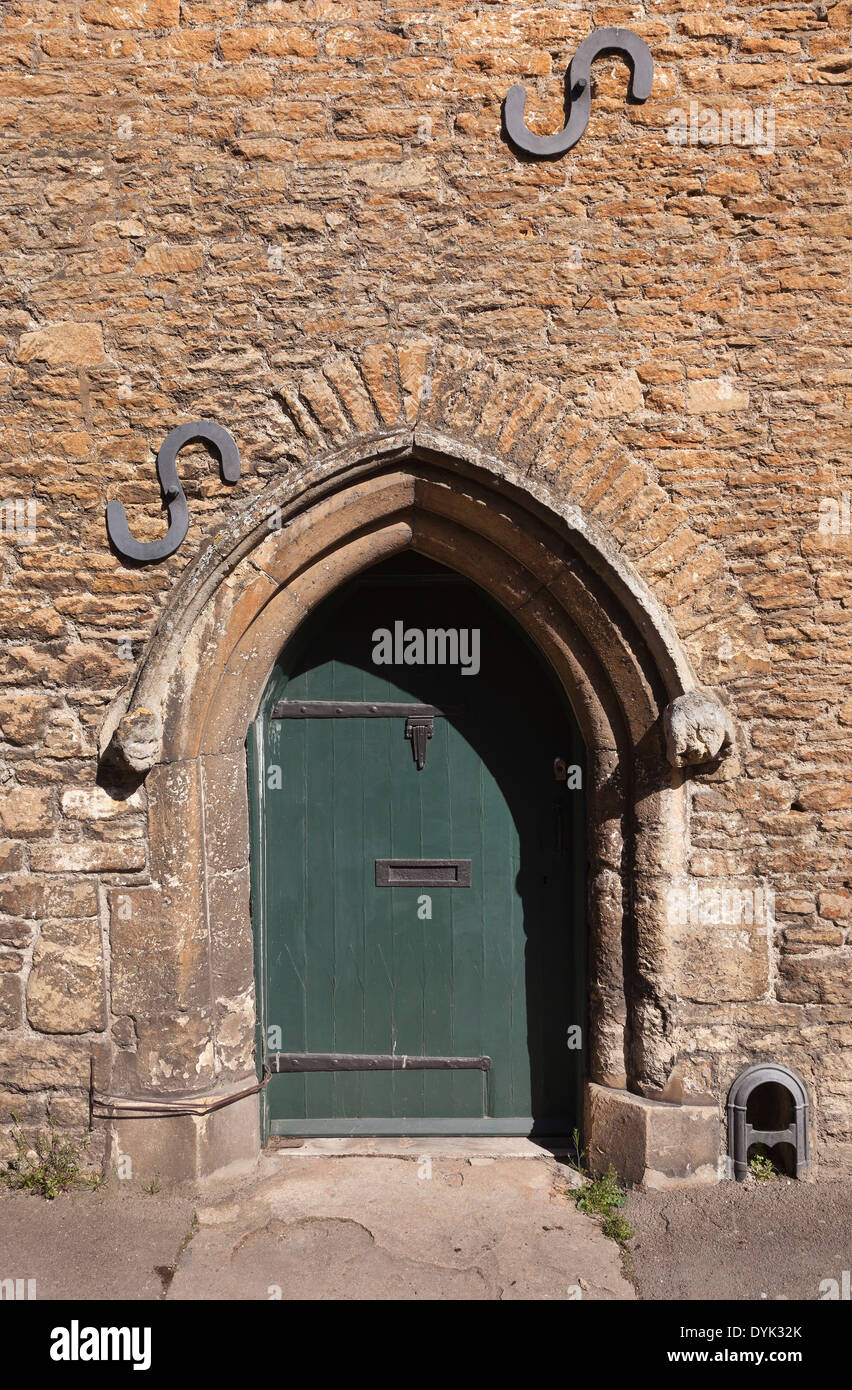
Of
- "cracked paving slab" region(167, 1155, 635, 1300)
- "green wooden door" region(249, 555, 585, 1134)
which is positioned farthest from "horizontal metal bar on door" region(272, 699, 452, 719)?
"cracked paving slab" region(167, 1155, 635, 1300)

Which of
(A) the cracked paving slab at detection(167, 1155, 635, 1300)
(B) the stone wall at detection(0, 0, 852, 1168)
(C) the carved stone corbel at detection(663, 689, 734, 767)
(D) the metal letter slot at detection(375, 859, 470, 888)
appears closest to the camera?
(A) the cracked paving slab at detection(167, 1155, 635, 1300)

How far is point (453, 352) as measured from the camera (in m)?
3.48

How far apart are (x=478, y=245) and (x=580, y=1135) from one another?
3393 millimetres

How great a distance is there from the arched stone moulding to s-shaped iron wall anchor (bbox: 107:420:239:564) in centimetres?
14

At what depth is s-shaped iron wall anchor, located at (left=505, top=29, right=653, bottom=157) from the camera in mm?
3408

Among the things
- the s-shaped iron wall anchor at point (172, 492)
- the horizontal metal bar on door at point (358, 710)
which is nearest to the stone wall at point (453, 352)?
the s-shaped iron wall anchor at point (172, 492)

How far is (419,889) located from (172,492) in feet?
5.95

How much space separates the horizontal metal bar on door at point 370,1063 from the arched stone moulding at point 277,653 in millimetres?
272

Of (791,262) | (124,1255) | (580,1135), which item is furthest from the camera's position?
(580,1135)

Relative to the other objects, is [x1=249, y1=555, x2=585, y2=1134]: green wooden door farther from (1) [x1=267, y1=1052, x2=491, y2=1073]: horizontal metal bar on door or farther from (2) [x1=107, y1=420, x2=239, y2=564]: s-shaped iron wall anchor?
(2) [x1=107, y1=420, x2=239, y2=564]: s-shaped iron wall anchor

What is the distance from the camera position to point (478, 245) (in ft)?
11.4

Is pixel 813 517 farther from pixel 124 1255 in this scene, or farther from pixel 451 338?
pixel 124 1255

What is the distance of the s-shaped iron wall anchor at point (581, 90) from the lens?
3.41 meters

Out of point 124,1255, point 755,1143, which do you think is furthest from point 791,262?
point 124,1255
